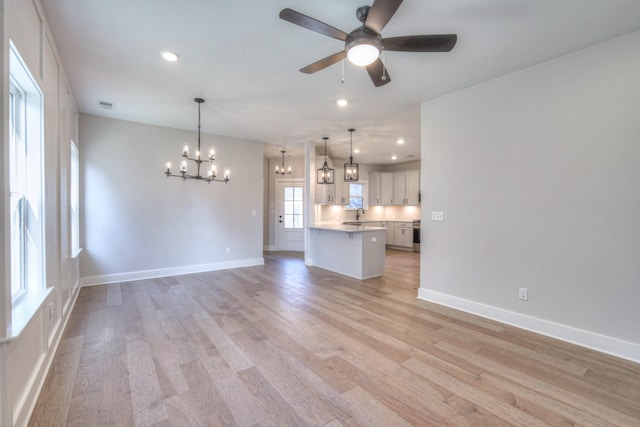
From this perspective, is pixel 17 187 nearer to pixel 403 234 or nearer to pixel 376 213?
pixel 403 234

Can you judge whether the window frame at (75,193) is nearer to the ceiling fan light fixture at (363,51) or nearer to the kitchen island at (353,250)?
the kitchen island at (353,250)

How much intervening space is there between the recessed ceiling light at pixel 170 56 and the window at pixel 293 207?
18.8 ft

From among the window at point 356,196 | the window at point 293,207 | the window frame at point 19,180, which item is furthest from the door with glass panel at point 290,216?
the window frame at point 19,180

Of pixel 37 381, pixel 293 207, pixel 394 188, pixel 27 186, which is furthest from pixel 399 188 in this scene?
pixel 37 381

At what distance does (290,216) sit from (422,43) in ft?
22.4

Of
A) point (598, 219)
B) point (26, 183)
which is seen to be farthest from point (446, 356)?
point (26, 183)

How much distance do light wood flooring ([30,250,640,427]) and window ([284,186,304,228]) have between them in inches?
191

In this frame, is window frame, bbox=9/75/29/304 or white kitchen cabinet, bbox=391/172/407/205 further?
white kitchen cabinet, bbox=391/172/407/205

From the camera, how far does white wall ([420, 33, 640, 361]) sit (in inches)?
99.6

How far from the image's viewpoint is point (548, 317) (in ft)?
9.64

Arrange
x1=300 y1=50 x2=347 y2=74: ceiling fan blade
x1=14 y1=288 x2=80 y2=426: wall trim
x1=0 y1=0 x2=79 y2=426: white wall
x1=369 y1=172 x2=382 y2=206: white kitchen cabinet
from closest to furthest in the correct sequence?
x1=0 y1=0 x2=79 y2=426: white wall → x1=14 y1=288 x2=80 y2=426: wall trim → x1=300 y1=50 x2=347 y2=74: ceiling fan blade → x1=369 y1=172 x2=382 y2=206: white kitchen cabinet

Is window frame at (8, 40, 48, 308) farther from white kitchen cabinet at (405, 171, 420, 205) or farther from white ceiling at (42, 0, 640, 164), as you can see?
white kitchen cabinet at (405, 171, 420, 205)

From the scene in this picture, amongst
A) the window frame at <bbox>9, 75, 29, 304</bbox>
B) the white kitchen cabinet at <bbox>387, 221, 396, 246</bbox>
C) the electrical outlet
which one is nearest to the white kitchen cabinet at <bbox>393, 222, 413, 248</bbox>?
the white kitchen cabinet at <bbox>387, 221, 396, 246</bbox>

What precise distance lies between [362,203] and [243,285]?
5505 mm
